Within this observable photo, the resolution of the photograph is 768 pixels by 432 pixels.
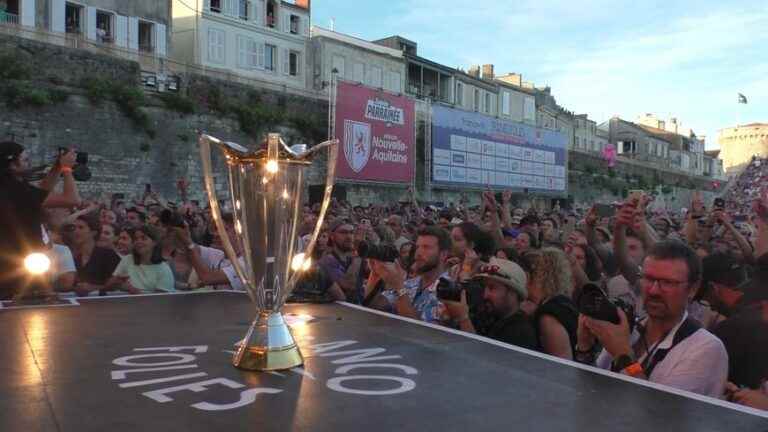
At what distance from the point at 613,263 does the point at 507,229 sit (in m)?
1.60

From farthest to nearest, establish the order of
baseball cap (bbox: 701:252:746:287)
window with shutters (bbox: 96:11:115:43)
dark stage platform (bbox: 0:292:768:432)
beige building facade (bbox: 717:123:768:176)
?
beige building facade (bbox: 717:123:768:176) → window with shutters (bbox: 96:11:115:43) → baseball cap (bbox: 701:252:746:287) → dark stage platform (bbox: 0:292:768:432)

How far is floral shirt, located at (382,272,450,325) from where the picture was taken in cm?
337

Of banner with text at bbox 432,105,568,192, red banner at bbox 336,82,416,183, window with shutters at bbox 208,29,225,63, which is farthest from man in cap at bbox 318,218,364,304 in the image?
window with shutters at bbox 208,29,225,63

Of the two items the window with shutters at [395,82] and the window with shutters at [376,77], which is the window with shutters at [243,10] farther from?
the window with shutters at [395,82]

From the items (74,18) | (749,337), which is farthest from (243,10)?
(749,337)

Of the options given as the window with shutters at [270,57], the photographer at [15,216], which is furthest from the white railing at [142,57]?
the photographer at [15,216]

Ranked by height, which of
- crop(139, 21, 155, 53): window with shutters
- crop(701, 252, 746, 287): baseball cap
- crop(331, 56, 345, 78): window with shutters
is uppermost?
crop(331, 56, 345, 78): window with shutters

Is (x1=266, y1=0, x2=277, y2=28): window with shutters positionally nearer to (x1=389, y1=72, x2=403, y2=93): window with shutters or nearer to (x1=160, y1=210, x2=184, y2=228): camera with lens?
(x1=389, y1=72, x2=403, y2=93): window with shutters

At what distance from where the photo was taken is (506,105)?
4119 cm

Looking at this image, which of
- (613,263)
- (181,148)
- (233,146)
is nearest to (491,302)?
(233,146)

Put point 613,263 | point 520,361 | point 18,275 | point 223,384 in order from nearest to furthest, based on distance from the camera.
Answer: point 223,384 < point 520,361 < point 18,275 < point 613,263

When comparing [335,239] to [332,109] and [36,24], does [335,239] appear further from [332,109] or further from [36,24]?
[36,24]

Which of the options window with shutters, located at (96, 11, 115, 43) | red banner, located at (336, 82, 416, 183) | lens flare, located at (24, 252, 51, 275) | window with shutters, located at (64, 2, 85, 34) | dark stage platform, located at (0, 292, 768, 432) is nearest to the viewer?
dark stage platform, located at (0, 292, 768, 432)

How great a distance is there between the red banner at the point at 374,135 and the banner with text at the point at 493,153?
1.46 meters
